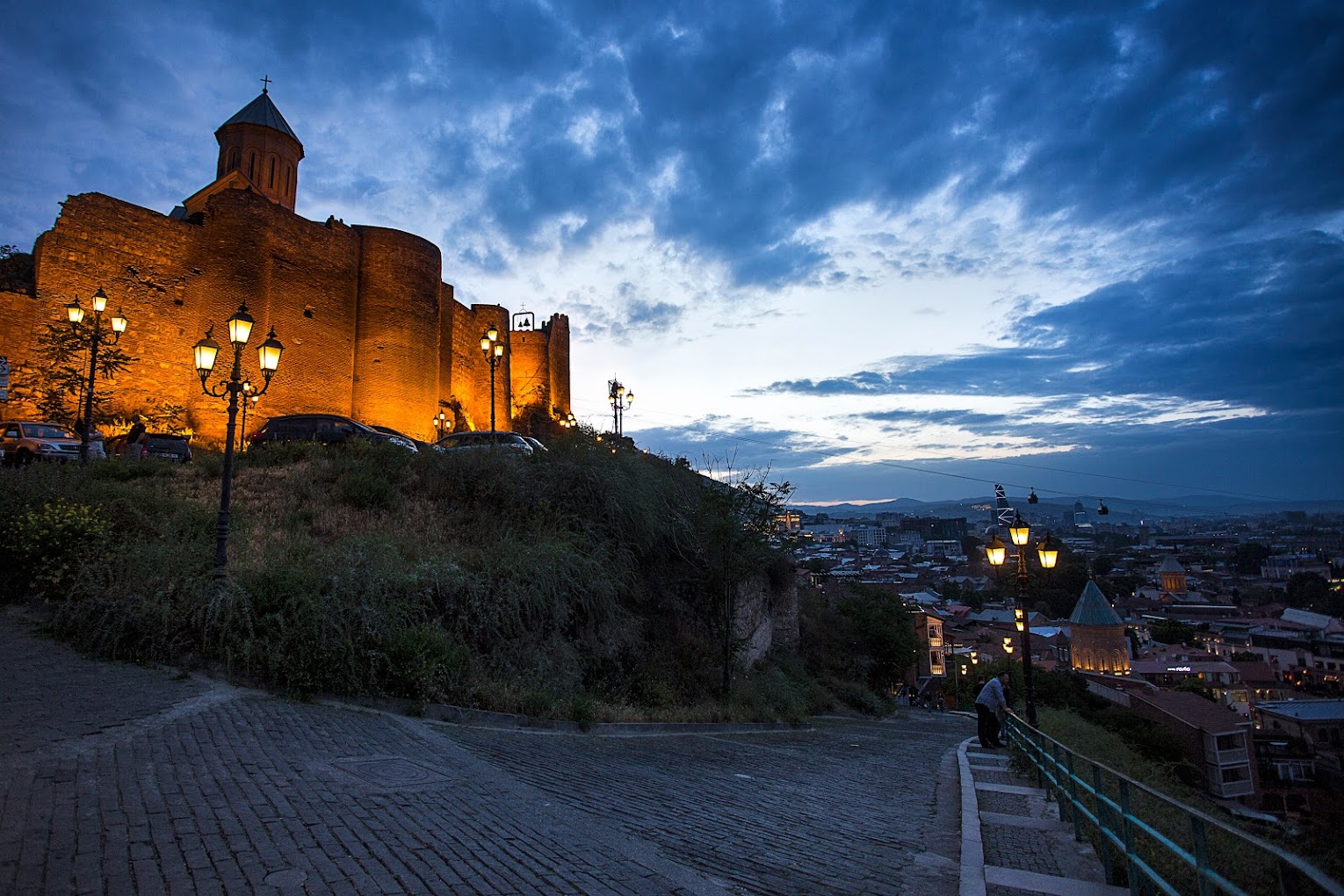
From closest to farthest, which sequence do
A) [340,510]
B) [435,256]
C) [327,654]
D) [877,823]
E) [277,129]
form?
[877,823]
[327,654]
[340,510]
[435,256]
[277,129]

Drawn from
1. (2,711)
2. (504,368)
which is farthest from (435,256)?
(2,711)

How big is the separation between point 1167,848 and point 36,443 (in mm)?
23829

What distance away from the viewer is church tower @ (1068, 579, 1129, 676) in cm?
4416

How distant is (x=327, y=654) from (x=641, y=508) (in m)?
7.77

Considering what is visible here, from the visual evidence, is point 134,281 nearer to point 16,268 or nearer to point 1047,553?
point 16,268

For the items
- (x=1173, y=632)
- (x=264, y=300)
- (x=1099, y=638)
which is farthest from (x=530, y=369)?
(x=1173, y=632)

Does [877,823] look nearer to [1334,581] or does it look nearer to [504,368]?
[504,368]

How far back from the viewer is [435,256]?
114 feet

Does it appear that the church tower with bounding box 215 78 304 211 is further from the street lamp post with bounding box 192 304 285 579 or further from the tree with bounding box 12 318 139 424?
the street lamp post with bounding box 192 304 285 579

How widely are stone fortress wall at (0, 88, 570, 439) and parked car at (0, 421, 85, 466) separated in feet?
16.8

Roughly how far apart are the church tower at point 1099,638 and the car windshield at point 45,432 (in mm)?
49838

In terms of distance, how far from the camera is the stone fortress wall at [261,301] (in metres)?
24.5

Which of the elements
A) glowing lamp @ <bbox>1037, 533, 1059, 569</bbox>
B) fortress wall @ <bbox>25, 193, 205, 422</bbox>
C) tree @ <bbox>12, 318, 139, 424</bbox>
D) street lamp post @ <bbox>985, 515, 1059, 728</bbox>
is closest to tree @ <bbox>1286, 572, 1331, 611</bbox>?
glowing lamp @ <bbox>1037, 533, 1059, 569</bbox>

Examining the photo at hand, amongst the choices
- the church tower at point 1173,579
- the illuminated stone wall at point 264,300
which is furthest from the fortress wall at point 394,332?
the church tower at point 1173,579
